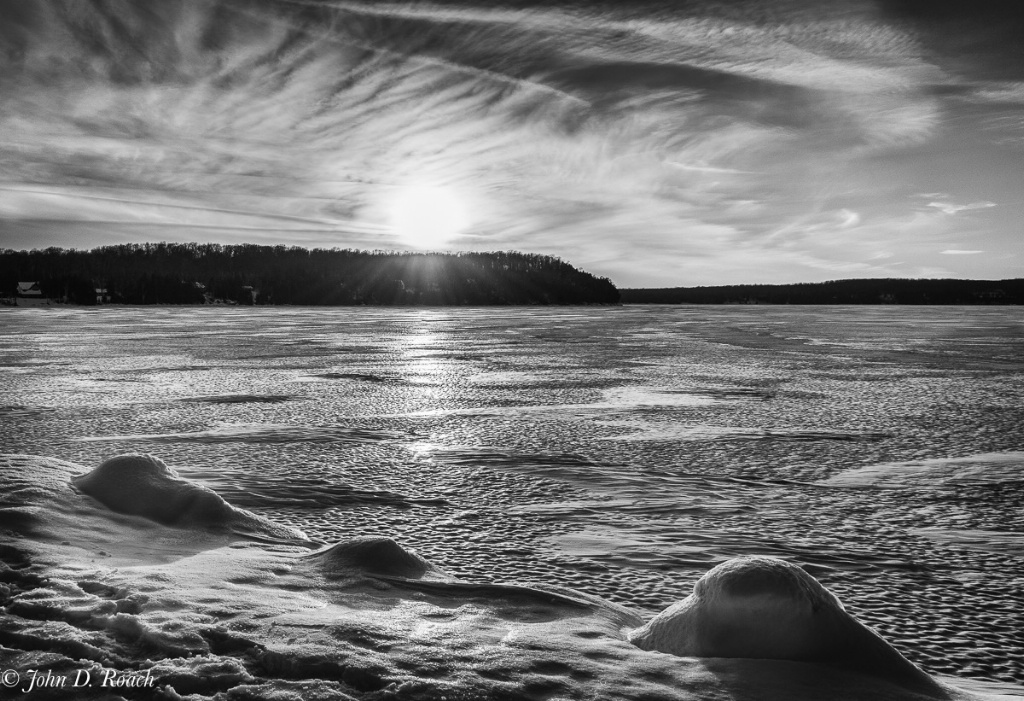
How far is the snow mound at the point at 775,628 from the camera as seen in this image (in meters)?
2.15

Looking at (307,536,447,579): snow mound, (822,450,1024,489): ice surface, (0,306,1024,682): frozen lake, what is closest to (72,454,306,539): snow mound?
(0,306,1024,682): frozen lake

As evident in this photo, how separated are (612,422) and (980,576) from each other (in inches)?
170

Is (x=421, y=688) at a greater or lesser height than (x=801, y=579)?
lesser

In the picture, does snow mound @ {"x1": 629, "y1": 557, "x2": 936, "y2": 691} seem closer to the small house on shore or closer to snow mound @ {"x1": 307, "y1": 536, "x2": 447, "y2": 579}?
snow mound @ {"x1": 307, "y1": 536, "x2": 447, "y2": 579}

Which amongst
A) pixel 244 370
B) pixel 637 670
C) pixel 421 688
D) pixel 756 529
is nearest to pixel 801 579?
pixel 637 670

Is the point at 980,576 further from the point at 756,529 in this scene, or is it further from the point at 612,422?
the point at 612,422

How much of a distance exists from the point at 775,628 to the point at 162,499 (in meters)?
2.96

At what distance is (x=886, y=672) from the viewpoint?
2.11m

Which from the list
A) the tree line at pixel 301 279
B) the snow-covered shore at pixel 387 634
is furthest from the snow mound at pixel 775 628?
the tree line at pixel 301 279

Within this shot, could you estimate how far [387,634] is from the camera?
2240 mm

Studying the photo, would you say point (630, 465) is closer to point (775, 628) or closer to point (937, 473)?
point (937, 473)

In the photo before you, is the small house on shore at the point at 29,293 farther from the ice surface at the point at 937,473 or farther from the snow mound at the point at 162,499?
the ice surface at the point at 937,473

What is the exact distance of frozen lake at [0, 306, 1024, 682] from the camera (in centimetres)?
323

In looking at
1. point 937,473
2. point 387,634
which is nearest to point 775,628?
point 387,634
